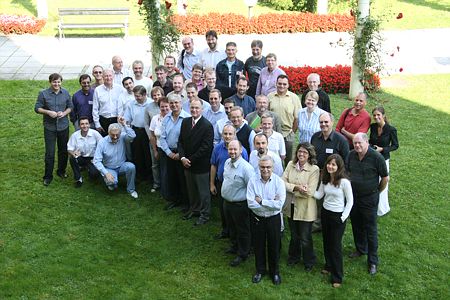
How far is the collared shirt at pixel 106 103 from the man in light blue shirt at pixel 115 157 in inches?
14.1

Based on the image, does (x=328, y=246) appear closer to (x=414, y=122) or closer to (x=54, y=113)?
(x=54, y=113)

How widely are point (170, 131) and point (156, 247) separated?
176 cm

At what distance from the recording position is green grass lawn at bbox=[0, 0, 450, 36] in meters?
23.2

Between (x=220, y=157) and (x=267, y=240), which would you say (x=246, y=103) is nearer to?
(x=220, y=157)

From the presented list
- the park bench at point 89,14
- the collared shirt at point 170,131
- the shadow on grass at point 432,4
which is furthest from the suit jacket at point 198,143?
the shadow on grass at point 432,4

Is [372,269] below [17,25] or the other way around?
below

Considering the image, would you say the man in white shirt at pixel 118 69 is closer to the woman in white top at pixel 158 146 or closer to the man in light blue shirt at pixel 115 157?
the man in light blue shirt at pixel 115 157

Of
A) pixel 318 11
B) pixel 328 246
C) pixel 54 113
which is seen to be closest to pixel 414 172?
pixel 328 246

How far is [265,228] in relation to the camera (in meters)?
6.93

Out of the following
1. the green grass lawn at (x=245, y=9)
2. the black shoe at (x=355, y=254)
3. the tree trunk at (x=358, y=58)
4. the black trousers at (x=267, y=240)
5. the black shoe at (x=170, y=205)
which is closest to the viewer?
the black trousers at (x=267, y=240)

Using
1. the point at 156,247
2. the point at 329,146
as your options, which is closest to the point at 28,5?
the point at 156,247

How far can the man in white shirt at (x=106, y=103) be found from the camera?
9.61m

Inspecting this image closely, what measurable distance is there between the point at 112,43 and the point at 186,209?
39.7 feet

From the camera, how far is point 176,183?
9.17 meters
